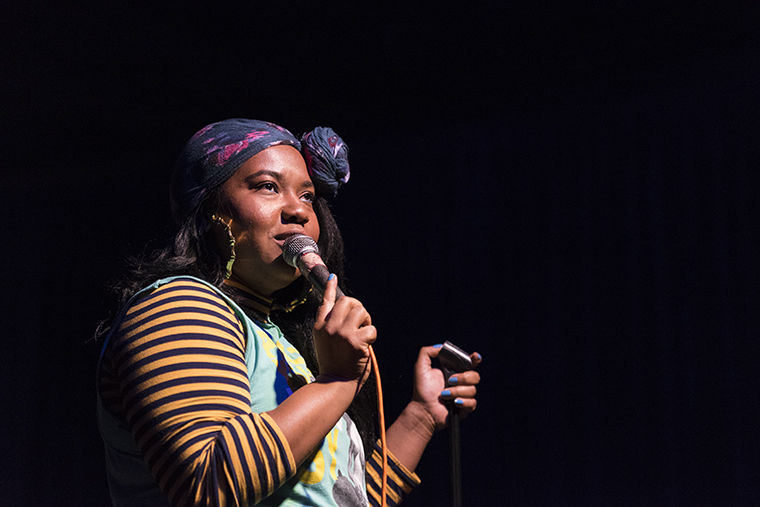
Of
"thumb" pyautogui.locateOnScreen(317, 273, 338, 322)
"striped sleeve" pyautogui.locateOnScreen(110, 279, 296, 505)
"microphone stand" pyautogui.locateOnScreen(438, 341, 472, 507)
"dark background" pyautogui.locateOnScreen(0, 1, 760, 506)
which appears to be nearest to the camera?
"striped sleeve" pyautogui.locateOnScreen(110, 279, 296, 505)

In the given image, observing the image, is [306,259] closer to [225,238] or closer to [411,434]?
[225,238]

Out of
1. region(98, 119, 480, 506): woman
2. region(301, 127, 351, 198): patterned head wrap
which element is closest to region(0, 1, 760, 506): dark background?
region(301, 127, 351, 198): patterned head wrap

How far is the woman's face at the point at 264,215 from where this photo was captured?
45.9 inches

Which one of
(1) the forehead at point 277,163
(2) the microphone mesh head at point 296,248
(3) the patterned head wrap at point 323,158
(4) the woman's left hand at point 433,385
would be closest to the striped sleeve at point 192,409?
(2) the microphone mesh head at point 296,248

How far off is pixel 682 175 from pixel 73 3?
108 inches

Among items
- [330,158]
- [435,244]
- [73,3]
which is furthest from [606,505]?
[73,3]

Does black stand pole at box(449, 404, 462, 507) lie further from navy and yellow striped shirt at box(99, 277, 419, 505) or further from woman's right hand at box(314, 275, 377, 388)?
woman's right hand at box(314, 275, 377, 388)

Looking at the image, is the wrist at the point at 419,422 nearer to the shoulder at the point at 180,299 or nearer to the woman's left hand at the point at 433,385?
the woman's left hand at the point at 433,385

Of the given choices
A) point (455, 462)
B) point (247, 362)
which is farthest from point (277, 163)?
point (455, 462)

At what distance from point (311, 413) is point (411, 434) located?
1.92 feet

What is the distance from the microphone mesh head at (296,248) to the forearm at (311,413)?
0.25 meters

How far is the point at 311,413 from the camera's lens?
0.88 metres

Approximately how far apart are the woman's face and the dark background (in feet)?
6.36

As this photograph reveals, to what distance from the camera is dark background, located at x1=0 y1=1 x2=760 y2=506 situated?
3.06 metres
